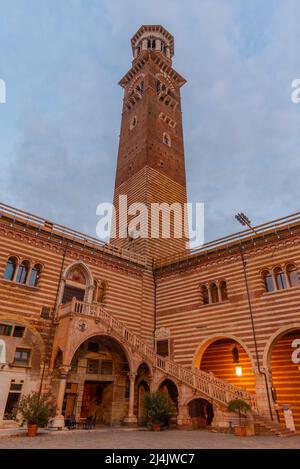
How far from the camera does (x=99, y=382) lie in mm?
19031

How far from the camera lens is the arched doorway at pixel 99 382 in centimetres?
1753

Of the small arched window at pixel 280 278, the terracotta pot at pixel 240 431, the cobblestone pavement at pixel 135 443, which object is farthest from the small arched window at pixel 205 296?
the cobblestone pavement at pixel 135 443

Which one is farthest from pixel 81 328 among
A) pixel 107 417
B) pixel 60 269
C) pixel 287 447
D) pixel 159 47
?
pixel 159 47

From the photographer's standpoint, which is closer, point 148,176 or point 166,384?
point 166,384

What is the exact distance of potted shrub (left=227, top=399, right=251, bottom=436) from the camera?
44.5ft

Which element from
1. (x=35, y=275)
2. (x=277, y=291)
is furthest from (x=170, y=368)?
(x=35, y=275)

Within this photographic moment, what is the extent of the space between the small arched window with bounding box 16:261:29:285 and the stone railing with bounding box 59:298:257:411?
8.65ft

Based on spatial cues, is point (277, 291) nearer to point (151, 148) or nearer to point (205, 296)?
point (205, 296)

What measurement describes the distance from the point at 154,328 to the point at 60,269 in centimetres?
838

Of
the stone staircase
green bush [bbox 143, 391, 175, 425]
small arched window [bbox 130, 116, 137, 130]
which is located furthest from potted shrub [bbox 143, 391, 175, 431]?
small arched window [bbox 130, 116, 137, 130]

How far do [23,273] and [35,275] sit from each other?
2.40ft

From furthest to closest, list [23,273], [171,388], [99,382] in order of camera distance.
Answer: [171,388] < [99,382] < [23,273]

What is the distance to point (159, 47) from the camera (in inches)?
1732

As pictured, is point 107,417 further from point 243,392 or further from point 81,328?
point 243,392
